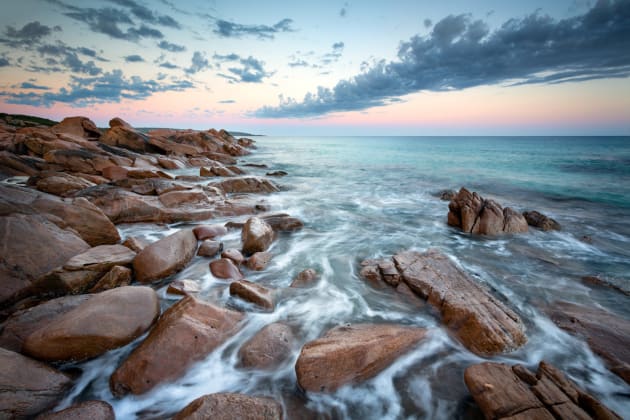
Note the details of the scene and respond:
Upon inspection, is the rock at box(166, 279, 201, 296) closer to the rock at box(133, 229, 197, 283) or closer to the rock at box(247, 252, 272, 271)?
the rock at box(133, 229, 197, 283)

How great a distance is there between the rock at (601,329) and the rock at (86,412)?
494 centimetres

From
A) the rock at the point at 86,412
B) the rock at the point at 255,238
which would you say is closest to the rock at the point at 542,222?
the rock at the point at 255,238

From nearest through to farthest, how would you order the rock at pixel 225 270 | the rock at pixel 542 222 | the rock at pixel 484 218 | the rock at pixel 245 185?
the rock at pixel 225 270 → the rock at pixel 484 218 → the rock at pixel 542 222 → the rock at pixel 245 185

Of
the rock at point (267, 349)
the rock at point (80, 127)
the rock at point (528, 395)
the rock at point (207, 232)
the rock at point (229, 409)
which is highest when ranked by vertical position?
the rock at point (80, 127)

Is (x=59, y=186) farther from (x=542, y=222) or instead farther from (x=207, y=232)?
(x=542, y=222)

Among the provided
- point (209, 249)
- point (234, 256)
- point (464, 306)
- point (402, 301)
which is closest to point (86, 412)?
point (234, 256)

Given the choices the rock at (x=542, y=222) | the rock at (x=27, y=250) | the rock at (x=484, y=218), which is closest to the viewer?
the rock at (x=27, y=250)

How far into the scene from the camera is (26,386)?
2.15 meters

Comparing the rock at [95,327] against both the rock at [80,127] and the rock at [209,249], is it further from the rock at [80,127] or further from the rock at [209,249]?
the rock at [80,127]

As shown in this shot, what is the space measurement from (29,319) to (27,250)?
1165mm

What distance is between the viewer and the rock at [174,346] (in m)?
2.46

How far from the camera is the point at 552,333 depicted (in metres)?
3.40

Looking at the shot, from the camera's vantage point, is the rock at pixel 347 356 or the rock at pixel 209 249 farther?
the rock at pixel 209 249

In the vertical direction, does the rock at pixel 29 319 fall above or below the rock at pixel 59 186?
below
